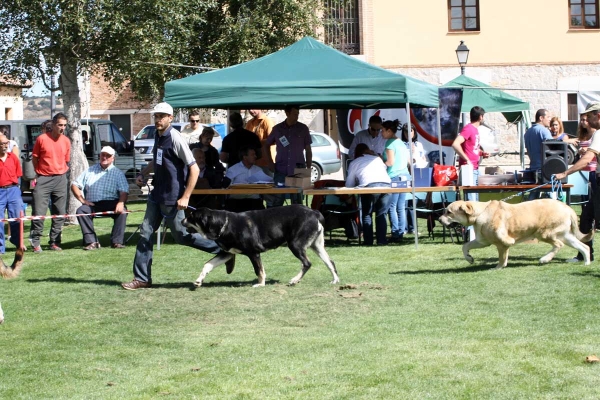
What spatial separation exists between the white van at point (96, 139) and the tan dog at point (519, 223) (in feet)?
50.2

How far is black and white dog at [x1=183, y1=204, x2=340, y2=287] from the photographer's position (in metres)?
9.70

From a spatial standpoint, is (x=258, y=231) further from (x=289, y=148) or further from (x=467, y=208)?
(x=289, y=148)

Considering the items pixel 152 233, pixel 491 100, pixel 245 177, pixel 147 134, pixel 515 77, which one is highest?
pixel 515 77

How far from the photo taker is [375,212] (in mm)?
13633

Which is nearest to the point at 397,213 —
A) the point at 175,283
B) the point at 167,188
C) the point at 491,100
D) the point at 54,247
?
the point at 175,283

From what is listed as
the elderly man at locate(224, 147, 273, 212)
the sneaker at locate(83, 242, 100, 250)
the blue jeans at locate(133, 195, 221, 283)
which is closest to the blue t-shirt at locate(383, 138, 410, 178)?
the elderly man at locate(224, 147, 273, 212)

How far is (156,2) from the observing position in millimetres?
17938

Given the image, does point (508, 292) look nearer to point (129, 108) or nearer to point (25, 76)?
point (25, 76)

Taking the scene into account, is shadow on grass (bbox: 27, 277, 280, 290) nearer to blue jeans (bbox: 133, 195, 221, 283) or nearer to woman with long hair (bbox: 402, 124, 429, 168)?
blue jeans (bbox: 133, 195, 221, 283)

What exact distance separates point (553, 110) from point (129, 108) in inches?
983

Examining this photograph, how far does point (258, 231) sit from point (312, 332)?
7.68ft

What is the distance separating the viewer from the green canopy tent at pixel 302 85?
41.9 ft

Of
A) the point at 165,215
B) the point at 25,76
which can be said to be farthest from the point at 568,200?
the point at 25,76

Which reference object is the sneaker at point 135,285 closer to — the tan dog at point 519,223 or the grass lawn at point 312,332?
the grass lawn at point 312,332
